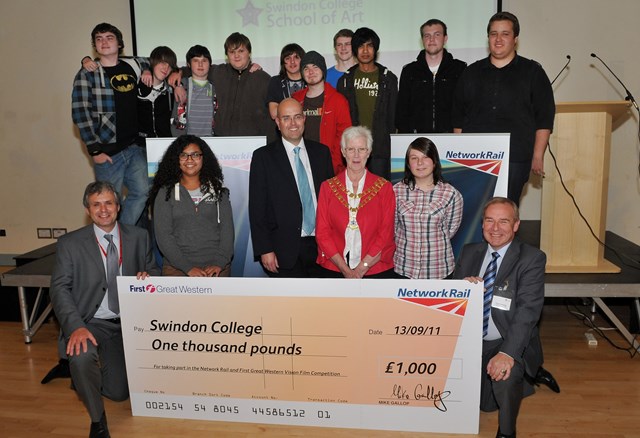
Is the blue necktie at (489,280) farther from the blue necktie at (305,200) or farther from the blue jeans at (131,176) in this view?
the blue jeans at (131,176)

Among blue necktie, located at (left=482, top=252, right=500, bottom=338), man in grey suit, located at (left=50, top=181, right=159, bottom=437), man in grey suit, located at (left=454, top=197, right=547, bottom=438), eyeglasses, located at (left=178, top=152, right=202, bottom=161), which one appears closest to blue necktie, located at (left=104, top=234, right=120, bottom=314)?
Answer: man in grey suit, located at (left=50, top=181, right=159, bottom=437)

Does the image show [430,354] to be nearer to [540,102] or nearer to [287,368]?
[287,368]

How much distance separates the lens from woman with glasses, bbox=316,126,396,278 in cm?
346

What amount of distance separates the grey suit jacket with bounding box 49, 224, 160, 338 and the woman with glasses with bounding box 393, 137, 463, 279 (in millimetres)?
1593

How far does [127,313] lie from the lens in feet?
10.4

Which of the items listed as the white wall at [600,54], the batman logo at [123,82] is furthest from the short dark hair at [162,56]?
the white wall at [600,54]

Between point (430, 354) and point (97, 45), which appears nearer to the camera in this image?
point (430, 354)

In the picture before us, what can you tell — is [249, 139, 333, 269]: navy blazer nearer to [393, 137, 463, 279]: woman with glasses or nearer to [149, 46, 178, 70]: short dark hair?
[393, 137, 463, 279]: woman with glasses

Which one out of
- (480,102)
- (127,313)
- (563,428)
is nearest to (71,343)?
(127,313)

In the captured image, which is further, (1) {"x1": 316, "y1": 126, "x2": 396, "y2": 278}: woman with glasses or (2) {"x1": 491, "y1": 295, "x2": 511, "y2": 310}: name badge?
(1) {"x1": 316, "y1": 126, "x2": 396, "y2": 278}: woman with glasses

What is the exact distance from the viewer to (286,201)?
3.70 meters

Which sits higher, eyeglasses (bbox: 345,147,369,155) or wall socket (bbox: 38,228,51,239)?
eyeglasses (bbox: 345,147,369,155)

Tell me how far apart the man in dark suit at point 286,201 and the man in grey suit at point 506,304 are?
0.98 meters

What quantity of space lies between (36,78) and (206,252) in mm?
4138
